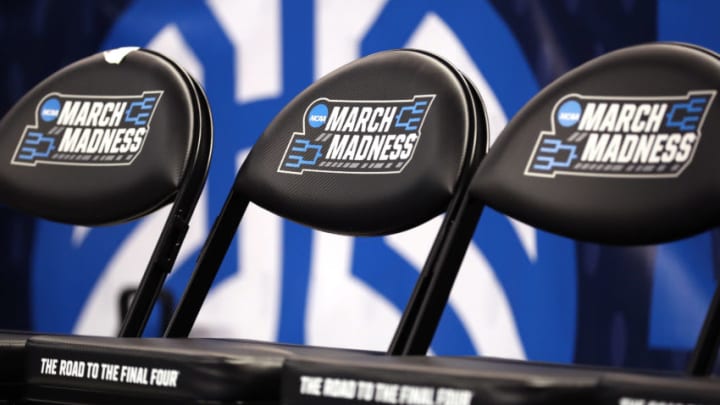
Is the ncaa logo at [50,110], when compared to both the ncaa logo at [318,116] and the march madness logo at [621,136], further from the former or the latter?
the march madness logo at [621,136]

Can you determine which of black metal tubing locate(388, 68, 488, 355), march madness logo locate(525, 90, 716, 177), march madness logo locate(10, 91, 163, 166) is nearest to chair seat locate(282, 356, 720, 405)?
black metal tubing locate(388, 68, 488, 355)

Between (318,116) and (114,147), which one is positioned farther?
(114,147)

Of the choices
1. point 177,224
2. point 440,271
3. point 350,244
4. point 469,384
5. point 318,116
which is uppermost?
point 318,116

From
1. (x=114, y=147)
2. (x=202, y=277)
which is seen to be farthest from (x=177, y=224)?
(x=114, y=147)

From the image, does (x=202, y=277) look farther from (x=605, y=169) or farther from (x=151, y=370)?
(x=605, y=169)

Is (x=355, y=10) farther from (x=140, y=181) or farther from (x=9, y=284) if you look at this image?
(x=9, y=284)

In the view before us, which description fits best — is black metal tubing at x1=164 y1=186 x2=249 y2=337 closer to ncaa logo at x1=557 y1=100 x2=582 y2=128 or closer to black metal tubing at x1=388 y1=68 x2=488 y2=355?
black metal tubing at x1=388 y1=68 x2=488 y2=355

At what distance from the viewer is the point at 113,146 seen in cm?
255

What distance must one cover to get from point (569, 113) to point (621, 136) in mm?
108

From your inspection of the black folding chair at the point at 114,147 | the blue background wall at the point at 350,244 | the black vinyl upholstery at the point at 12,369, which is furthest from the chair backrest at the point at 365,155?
the blue background wall at the point at 350,244

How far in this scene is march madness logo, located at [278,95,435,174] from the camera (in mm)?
2223

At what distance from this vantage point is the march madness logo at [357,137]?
87.5 inches

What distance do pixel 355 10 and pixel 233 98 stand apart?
47 cm

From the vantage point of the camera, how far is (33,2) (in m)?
4.23
